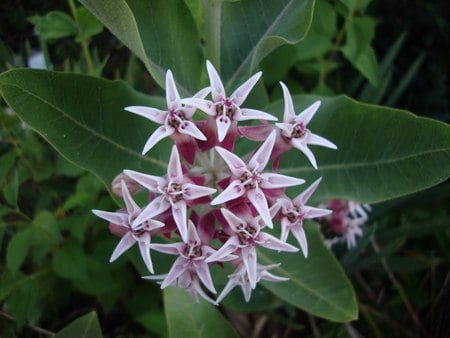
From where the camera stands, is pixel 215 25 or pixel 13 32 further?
pixel 13 32

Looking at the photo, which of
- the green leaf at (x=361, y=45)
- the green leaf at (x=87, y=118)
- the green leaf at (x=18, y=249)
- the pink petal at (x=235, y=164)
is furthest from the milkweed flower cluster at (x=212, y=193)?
the green leaf at (x=361, y=45)

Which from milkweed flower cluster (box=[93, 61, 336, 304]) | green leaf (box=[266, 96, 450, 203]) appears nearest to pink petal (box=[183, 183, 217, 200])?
milkweed flower cluster (box=[93, 61, 336, 304])

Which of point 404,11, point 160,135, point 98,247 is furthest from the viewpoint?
point 404,11

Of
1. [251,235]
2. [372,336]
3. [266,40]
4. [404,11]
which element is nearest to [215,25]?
[266,40]

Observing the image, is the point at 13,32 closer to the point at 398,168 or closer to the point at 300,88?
the point at 300,88

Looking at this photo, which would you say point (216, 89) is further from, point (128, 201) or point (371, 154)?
point (371, 154)

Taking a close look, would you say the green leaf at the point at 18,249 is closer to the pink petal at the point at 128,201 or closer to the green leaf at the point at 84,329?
the green leaf at the point at 84,329
